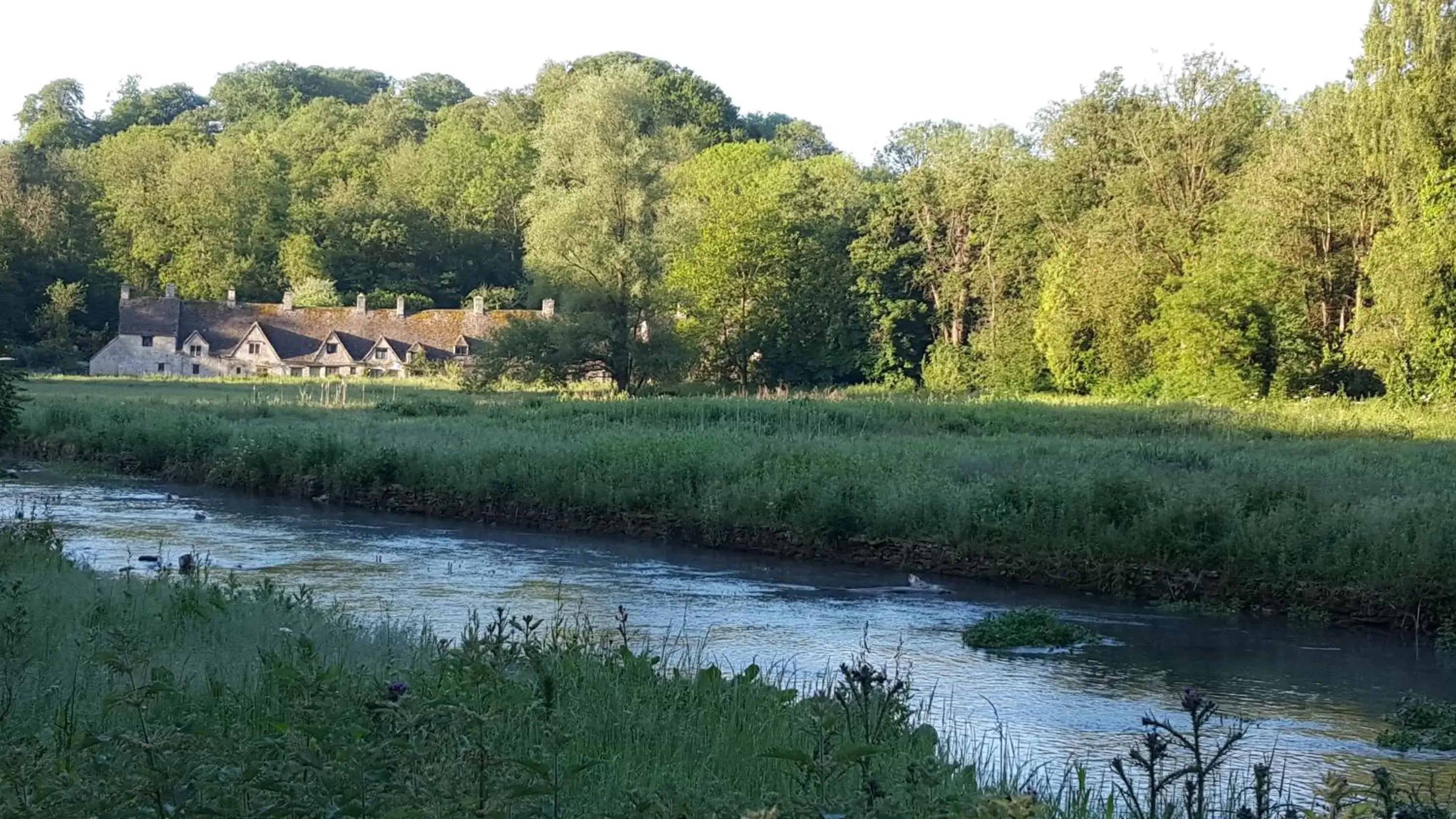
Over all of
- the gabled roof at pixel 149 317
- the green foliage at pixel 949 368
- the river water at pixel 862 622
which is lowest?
the river water at pixel 862 622

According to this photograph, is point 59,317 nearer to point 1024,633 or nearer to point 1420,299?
point 1420,299

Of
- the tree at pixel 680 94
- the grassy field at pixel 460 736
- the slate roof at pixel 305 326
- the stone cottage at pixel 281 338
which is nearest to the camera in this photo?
the grassy field at pixel 460 736

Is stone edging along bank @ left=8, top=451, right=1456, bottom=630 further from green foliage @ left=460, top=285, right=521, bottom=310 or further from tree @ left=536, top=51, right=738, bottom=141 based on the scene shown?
tree @ left=536, top=51, right=738, bottom=141

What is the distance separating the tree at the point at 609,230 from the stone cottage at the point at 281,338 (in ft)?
82.5

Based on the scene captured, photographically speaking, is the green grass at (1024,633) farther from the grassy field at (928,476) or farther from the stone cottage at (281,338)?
the stone cottage at (281,338)

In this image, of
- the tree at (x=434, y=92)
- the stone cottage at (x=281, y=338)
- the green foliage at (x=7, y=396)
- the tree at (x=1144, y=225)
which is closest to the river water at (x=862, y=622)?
the green foliage at (x=7, y=396)

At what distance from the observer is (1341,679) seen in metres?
14.0

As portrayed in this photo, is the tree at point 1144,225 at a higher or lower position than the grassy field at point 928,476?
higher

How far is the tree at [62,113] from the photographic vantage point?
119m

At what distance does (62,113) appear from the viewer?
12175cm

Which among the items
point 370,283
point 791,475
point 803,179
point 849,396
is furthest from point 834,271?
point 791,475

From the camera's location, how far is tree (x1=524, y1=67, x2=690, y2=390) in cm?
5297

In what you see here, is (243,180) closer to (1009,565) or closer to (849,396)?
(849,396)

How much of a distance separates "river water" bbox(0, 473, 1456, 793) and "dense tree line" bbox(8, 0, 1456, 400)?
28.7 meters
